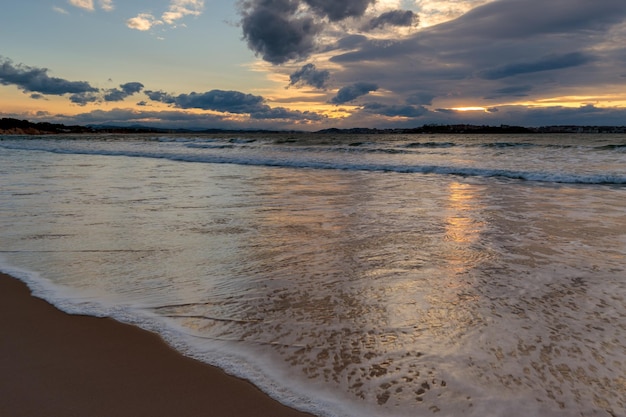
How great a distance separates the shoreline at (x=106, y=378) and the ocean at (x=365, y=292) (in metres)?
0.12

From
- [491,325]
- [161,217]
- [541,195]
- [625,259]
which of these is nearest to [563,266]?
[625,259]

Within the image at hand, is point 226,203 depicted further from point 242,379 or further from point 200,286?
point 242,379

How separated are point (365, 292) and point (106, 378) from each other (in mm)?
1967

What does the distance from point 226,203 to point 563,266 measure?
5834 millimetres

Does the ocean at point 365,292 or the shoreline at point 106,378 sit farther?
the ocean at point 365,292

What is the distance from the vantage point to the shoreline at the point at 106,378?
211cm

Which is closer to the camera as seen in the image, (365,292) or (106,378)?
(106,378)

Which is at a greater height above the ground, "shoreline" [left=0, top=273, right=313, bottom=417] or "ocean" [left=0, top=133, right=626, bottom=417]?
"ocean" [left=0, top=133, right=626, bottom=417]

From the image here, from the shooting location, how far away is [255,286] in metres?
3.75

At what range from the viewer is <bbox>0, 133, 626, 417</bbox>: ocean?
2.29 m

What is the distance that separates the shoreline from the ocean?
0.12 meters

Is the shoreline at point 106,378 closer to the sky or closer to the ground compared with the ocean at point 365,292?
closer to the ground

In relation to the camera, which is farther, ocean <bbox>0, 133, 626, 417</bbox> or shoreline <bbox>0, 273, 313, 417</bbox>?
ocean <bbox>0, 133, 626, 417</bbox>

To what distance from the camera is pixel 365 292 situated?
11.7 feet
